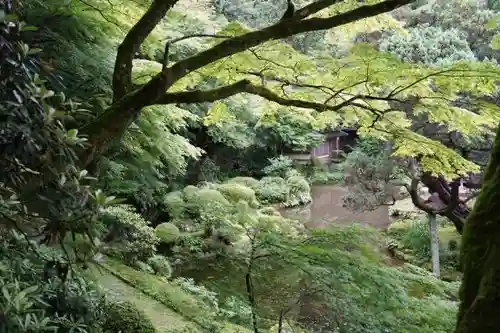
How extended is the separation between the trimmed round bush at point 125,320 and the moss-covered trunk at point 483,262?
8.23 ft

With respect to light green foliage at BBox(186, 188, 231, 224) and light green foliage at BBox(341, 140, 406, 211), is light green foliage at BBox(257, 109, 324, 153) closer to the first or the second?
light green foliage at BBox(341, 140, 406, 211)

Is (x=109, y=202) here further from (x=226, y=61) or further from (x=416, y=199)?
(x=416, y=199)

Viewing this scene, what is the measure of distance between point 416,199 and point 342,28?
476cm

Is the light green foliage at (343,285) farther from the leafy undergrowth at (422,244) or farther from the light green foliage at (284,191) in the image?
the light green foliage at (284,191)

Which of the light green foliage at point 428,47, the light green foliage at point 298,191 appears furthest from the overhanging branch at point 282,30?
the light green foliage at point 298,191

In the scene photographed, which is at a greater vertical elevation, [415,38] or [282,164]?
[415,38]

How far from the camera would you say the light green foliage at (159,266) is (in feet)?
18.8

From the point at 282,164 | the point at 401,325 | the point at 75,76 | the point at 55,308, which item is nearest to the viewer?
the point at 55,308

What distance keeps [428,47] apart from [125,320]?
6.96 m

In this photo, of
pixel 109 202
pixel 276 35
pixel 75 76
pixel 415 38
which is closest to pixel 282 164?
pixel 415 38

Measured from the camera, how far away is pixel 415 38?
798cm

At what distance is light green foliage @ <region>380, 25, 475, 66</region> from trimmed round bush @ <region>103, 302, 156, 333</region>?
20.5 feet

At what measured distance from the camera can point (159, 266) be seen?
228 inches

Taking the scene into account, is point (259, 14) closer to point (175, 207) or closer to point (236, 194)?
point (236, 194)
